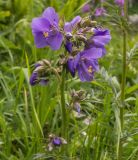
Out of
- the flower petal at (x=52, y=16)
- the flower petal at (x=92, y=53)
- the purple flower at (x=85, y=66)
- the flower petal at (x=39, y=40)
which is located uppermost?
the flower petal at (x=52, y=16)

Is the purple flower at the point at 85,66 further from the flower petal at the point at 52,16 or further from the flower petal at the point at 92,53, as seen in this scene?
the flower petal at the point at 52,16

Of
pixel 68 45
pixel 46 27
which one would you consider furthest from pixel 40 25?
pixel 68 45

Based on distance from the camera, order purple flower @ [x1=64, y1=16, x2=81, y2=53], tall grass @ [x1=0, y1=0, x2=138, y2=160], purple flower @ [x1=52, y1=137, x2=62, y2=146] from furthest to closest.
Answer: tall grass @ [x1=0, y1=0, x2=138, y2=160], purple flower @ [x1=52, y1=137, x2=62, y2=146], purple flower @ [x1=64, y1=16, x2=81, y2=53]

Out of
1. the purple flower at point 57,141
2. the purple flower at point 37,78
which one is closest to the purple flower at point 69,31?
the purple flower at point 37,78

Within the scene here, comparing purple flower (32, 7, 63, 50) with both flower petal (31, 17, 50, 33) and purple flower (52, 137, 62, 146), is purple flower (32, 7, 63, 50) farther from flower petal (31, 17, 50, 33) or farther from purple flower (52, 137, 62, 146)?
purple flower (52, 137, 62, 146)

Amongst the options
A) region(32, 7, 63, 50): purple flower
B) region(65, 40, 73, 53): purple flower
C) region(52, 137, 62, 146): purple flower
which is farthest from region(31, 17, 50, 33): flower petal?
region(52, 137, 62, 146): purple flower

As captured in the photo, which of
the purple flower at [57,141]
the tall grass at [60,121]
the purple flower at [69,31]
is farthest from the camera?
the tall grass at [60,121]

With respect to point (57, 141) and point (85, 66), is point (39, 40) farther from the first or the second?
point (57, 141)
